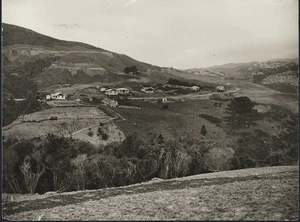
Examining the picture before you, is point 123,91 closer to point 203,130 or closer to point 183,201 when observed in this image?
point 203,130

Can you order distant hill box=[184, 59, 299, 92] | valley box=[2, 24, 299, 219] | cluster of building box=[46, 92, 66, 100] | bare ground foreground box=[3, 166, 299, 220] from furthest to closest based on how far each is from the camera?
distant hill box=[184, 59, 299, 92] → cluster of building box=[46, 92, 66, 100] → valley box=[2, 24, 299, 219] → bare ground foreground box=[3, 166, 299, 220]

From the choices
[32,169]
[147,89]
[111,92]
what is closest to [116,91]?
[111,92]

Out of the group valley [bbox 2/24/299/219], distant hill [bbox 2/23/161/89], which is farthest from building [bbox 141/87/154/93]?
distant hill [bbox 2/23/161/89]

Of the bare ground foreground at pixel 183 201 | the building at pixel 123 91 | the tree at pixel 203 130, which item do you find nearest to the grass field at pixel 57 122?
the building at pixel 123 91

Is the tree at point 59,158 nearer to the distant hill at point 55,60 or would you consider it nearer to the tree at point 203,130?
the distant hill at point 55,60

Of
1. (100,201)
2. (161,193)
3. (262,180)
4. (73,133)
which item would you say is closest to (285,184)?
(262,180)

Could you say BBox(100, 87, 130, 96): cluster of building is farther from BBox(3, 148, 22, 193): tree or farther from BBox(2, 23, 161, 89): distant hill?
BBox(3, 148, 22, 193): tree

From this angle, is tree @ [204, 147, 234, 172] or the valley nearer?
the valley

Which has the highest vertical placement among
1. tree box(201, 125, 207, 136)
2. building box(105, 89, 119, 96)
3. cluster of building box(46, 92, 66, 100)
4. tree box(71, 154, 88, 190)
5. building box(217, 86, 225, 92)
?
building box(217, 86, 225, 92)
